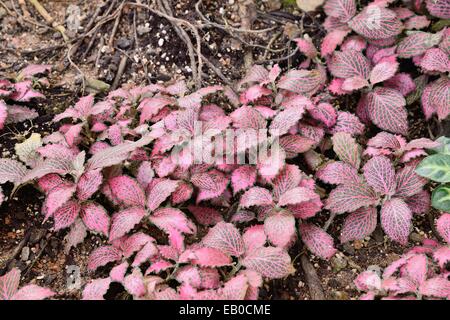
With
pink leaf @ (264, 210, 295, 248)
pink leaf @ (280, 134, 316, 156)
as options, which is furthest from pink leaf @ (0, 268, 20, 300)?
pink leaf @ (280, 134, 316, 156)

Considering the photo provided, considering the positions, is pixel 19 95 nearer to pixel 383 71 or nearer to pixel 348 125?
pixel 348 125

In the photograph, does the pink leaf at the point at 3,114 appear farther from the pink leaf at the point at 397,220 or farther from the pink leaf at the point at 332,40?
the pink leaf at the point at 397,220

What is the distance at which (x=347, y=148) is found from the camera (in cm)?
227

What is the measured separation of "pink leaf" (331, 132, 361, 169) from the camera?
2.26m

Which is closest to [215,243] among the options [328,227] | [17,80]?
[328,227]

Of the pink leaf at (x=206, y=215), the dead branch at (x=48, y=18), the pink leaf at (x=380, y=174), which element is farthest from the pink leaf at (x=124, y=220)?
the dead branch at (x=48, y=18)

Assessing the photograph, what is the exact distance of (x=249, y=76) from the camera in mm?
2518

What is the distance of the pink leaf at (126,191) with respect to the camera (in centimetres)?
211

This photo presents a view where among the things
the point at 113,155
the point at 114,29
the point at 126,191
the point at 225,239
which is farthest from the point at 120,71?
the point at 225,239

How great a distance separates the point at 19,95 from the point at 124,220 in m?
0.91

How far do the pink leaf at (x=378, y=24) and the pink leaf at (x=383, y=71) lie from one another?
17 cm

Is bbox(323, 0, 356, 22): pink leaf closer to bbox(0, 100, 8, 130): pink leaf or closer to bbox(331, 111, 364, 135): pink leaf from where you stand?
bbox(331, 111, 364, 135): pink leaf

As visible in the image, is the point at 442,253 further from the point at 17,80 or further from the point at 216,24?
the point at 17,80
